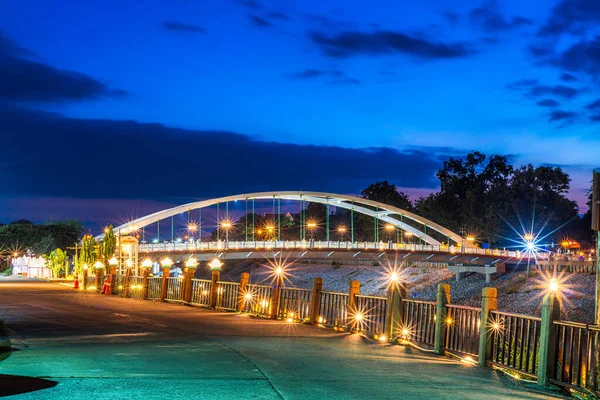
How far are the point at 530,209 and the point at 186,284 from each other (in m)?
80.9

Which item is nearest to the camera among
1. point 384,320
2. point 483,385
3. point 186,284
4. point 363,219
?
point 483,385

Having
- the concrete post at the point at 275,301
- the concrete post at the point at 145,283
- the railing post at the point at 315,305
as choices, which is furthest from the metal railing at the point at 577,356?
the concrete post at the point at 145,283

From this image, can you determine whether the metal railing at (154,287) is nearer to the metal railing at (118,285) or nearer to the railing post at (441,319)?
the metal railing at (118,285)

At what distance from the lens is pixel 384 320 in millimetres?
16625

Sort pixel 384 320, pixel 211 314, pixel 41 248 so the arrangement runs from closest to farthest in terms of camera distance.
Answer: pixel 384 320
pixel 211 314
pixel 41 248

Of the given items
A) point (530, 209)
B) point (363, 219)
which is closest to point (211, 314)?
point (530, 209)

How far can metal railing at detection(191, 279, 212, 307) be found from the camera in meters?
26.4

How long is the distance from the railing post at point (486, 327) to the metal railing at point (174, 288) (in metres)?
17.4

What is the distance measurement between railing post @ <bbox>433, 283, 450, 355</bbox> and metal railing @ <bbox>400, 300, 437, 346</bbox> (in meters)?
0.38

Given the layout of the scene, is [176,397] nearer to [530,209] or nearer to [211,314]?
[211,314]

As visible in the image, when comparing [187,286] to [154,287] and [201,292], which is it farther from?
[154,287]

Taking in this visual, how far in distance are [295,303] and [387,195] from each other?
11466 cm

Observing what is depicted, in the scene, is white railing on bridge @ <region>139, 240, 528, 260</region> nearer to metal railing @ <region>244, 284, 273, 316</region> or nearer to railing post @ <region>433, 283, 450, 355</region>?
metal railing @ <region>244, 284, 273, 316</region>

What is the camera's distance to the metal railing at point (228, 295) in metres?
24.0
